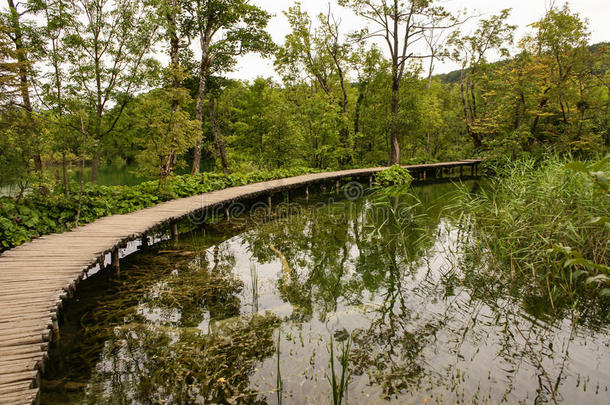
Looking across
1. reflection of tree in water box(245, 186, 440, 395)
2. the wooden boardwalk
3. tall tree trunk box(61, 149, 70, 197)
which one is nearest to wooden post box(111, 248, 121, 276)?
the wooden boardwalk

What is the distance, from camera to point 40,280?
159 inches

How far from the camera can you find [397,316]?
4.53m

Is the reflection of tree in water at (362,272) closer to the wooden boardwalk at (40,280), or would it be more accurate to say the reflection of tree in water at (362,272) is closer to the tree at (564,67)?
the wooden boardwalk at (40,280)

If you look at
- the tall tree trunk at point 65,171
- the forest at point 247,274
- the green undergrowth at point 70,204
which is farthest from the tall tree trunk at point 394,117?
the tall tree trunk at point 65,171

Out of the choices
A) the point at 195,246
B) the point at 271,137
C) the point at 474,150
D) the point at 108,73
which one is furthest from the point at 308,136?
the point at 474,150

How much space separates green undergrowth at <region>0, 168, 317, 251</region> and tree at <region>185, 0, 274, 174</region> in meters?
4.73

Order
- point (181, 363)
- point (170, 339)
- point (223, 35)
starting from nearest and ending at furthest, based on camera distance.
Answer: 1. point (181, 363)
2. point (170, 339)
3. point (223, 35)

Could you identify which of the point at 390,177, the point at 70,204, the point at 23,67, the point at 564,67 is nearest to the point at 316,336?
the point at 70,204

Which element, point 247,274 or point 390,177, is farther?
point 390,177

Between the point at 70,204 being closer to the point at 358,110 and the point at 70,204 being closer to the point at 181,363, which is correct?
the point at 181,363

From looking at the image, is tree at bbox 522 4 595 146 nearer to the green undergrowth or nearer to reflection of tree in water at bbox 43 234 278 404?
the green undergrowth

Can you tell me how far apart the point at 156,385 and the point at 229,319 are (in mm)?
1312

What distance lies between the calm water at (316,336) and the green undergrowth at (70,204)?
1.35 metres

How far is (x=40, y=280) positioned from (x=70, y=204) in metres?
3.23
